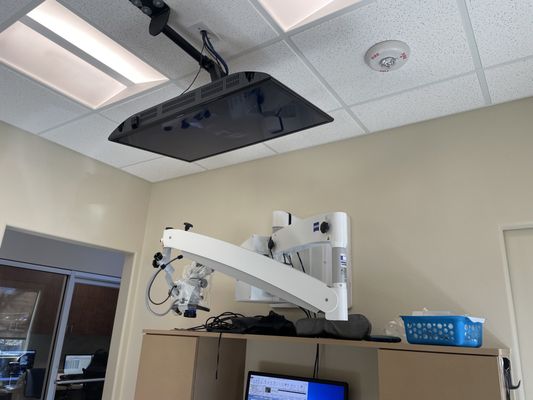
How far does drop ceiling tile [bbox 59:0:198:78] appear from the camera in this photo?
1628 millimetres

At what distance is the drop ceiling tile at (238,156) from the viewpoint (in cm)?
282

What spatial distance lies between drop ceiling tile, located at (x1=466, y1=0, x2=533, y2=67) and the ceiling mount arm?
1.07 meters

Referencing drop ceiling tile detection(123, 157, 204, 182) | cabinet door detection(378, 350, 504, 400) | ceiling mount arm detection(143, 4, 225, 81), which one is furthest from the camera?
drop ceiling tile detection(123, 157, 204, 182)

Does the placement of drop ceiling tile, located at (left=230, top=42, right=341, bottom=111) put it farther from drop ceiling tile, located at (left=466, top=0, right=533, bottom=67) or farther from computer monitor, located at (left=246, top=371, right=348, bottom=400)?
computer monitor, located at (left=246, top=371, right=348, bottom=400)

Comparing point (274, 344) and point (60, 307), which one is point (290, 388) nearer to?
point (274, 344)

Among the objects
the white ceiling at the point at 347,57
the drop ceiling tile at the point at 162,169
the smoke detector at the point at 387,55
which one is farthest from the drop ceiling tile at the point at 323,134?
the drop ceiling tile at the point at 162,169

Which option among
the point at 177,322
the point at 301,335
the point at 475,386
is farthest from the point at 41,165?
the point at 475,386

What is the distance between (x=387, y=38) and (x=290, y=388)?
69.0 inches

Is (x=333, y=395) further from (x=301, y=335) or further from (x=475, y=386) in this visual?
(x=475, y=386)

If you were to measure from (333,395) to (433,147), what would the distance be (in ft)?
4.69

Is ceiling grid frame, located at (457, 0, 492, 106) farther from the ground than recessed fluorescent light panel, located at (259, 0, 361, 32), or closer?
closer

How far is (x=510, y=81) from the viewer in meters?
1.94

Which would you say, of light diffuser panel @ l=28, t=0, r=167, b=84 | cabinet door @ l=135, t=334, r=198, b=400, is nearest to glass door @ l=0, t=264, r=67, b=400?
cabinet door @ l=135, t=334, r=198, b=400

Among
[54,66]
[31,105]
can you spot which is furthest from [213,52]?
[31,105]
